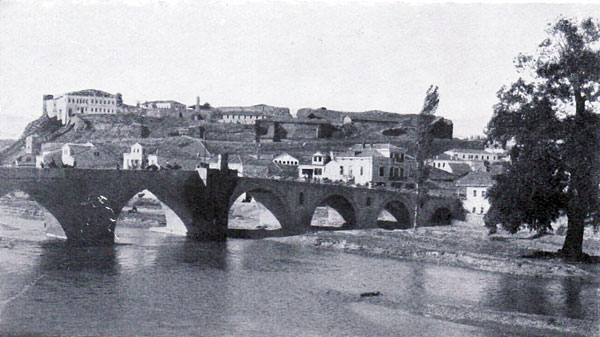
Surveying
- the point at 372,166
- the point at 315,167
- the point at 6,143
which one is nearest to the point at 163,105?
the point at 6,143

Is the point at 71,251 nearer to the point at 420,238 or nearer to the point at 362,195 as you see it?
the point at 420,238

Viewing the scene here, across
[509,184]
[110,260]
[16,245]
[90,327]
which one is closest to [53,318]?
[90,327]

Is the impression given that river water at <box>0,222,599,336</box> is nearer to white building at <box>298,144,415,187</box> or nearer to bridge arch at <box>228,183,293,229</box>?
bridge arch at <box>228,183,293,229</box>

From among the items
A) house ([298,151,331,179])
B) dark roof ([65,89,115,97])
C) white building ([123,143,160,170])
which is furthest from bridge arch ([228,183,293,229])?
dark roof ([65,89,115,97])

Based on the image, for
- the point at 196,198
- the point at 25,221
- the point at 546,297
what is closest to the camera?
the point at 546,297

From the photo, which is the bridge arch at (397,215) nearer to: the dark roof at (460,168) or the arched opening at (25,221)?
the dark roof at (460,168)

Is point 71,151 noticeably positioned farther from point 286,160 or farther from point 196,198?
point 196,198

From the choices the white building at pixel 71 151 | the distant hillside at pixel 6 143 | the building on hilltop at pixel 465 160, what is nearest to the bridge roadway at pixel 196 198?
the building on hilltop at pixel 465 160
